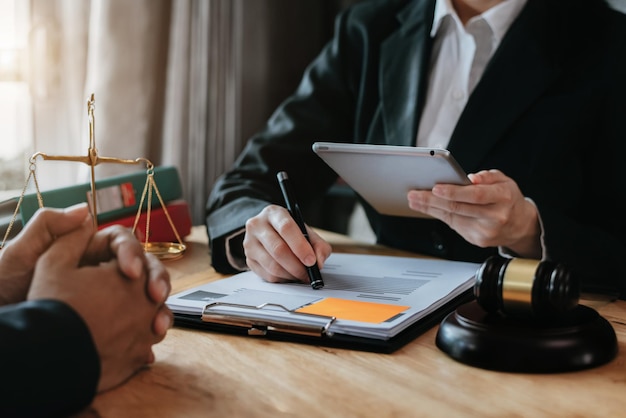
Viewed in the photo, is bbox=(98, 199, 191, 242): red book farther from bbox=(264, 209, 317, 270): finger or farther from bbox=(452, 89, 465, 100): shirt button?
bbox=(452, 89, 465, 100): shirt button

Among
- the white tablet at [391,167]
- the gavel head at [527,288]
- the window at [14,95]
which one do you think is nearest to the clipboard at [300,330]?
the gavel head at [527,288]

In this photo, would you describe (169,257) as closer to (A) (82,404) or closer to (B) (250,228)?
(B) (250,228)

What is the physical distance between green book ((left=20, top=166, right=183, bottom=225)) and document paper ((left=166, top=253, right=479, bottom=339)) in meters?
0.32

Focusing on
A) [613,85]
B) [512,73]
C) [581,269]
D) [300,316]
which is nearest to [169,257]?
[300,316]

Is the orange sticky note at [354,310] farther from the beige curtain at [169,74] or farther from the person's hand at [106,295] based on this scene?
the beige curtain at [169,74]

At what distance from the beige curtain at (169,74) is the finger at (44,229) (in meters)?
1.05

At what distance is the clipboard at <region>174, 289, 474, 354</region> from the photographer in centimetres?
90

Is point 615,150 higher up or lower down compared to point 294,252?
higher up

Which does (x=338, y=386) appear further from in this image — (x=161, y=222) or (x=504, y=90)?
(x=504, y=90)

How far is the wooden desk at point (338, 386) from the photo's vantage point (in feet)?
2.39

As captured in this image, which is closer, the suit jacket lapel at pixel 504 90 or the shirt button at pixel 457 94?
the suit jacket lapel at pixel 504 90

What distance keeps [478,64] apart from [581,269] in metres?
0.56

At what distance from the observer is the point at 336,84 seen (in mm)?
1800

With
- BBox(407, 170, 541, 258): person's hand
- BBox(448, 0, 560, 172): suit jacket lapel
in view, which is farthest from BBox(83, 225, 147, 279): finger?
BBox(448, 0, 560, 172): suit jacket lapel
